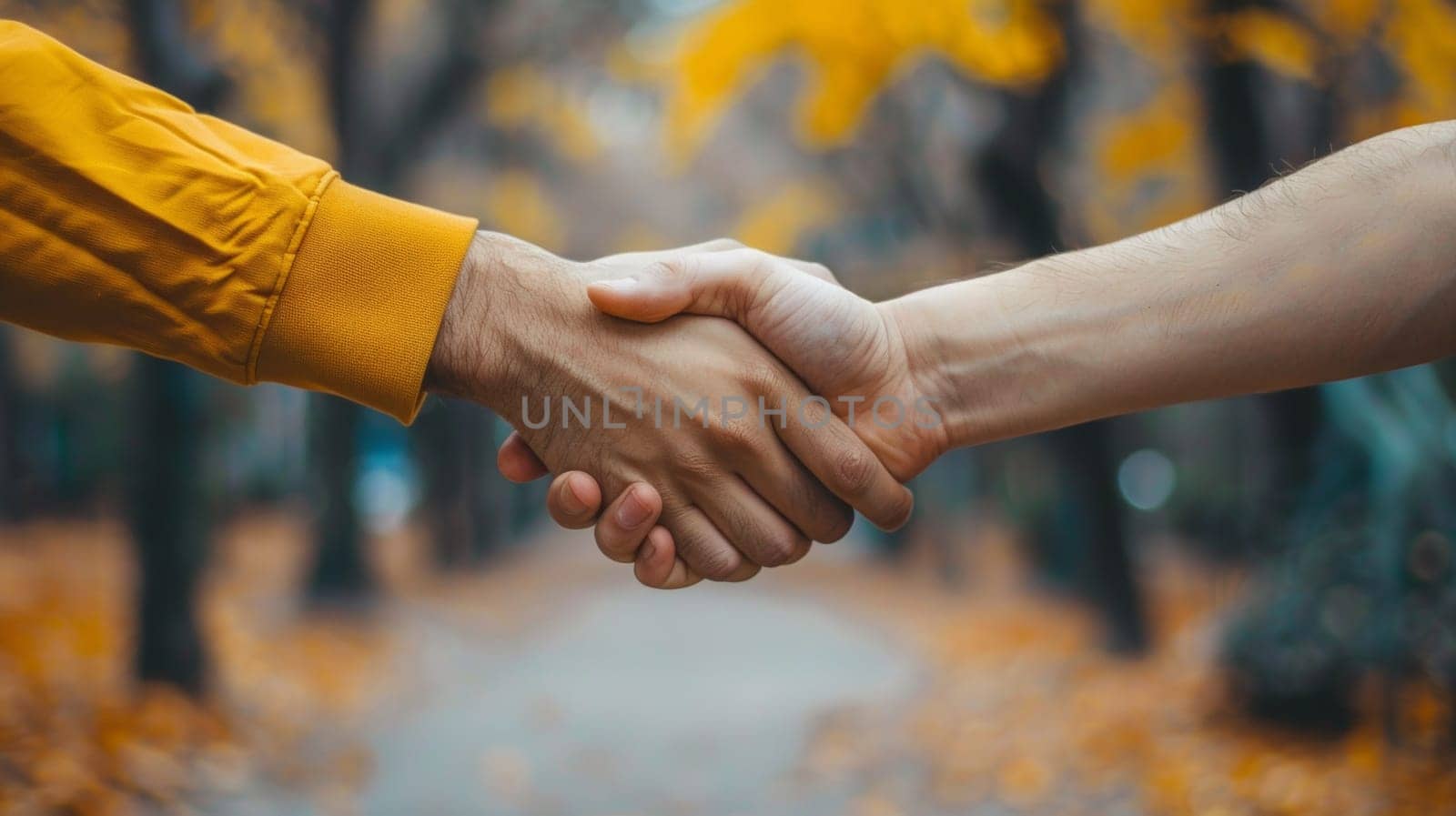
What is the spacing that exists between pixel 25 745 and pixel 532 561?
11.6 metres

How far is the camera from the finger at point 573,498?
2.16 metres

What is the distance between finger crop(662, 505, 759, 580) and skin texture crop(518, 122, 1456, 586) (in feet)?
0.17

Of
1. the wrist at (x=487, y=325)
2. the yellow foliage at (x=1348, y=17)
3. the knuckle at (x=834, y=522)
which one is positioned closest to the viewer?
the wrist at (x=487, y=325)

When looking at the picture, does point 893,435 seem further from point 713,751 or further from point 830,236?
point 830,236

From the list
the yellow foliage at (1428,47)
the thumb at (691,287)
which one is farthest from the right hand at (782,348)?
the yellow foliage at (1428,47)

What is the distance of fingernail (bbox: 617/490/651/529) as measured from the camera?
7.19 ft

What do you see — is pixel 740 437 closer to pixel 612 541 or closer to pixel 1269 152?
pixel 612 541

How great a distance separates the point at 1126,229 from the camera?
28.0ft

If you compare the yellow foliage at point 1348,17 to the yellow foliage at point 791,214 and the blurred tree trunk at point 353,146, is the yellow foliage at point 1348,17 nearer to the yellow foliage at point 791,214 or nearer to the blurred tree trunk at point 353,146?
the blurred tree trunk at point 353,146

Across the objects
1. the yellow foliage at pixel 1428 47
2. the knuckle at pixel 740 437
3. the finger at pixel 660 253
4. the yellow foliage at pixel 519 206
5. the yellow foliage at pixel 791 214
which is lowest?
the knuckle at pixel 740 437

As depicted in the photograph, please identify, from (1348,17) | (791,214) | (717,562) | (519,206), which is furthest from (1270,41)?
(791,214)

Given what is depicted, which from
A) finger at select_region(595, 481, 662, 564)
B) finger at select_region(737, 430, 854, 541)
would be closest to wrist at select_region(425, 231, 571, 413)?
finger at select_region(595, 481, 662, 564)

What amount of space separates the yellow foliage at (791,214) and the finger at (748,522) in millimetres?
9189

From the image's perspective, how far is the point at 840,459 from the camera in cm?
226
